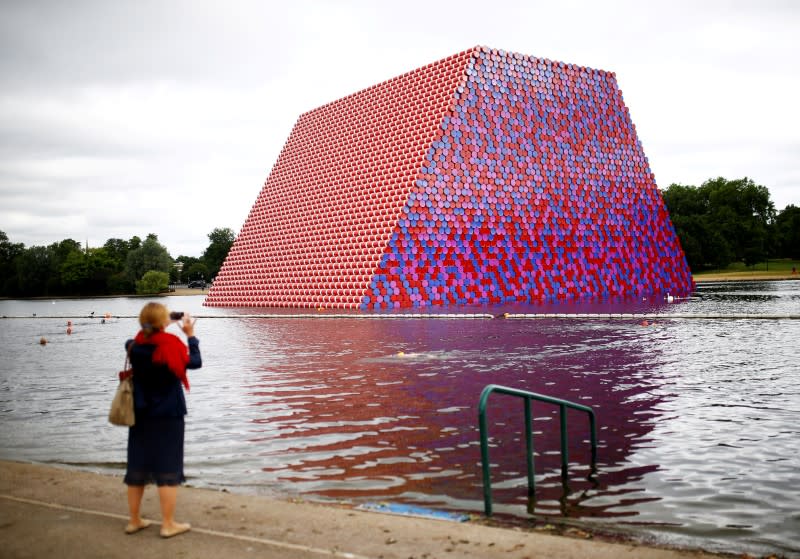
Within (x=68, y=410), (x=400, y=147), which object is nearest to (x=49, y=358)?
(x=68, y=410)

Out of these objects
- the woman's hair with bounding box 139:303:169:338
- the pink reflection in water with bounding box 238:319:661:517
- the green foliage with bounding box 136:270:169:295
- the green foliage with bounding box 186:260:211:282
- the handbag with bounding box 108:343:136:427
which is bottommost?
the pink reflection in water with bounding box 238:319:661:517

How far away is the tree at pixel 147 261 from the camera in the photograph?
110 m

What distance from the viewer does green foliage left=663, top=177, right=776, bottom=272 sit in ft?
Answer: 316

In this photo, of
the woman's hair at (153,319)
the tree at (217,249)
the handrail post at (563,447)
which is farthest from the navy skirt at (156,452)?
the tree at (217,249)

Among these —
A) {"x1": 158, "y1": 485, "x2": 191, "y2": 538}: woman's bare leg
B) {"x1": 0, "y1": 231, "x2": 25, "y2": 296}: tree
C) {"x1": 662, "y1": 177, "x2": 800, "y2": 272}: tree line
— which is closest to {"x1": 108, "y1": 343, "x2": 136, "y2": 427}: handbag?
{"x1": 158, "y1": 485, "x2": 191, "y2": 538}: woman's bare leg

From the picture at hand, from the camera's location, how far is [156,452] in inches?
237

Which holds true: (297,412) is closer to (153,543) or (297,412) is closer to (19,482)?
(19,482)

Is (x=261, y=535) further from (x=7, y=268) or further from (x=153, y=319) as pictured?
(x=7, y=268)

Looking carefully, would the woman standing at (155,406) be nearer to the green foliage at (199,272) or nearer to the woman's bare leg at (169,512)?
the woman's bare leg at (169,512)

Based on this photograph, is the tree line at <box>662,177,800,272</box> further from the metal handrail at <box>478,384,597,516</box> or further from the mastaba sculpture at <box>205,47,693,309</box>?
the metal handrail at <box>478,384,597,516</box>

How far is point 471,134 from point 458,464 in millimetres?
34215

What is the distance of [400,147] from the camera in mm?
41750

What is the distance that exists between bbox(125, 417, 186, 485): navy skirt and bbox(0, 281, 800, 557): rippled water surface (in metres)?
1.36

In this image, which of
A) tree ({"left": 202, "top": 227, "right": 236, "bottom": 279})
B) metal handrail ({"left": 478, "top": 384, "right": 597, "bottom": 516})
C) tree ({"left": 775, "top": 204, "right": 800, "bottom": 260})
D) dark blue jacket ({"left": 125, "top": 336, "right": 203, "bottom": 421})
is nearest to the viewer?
dark blue jacket ({"left": 125, "top": 336, "right": 203, "bottom": 421})
